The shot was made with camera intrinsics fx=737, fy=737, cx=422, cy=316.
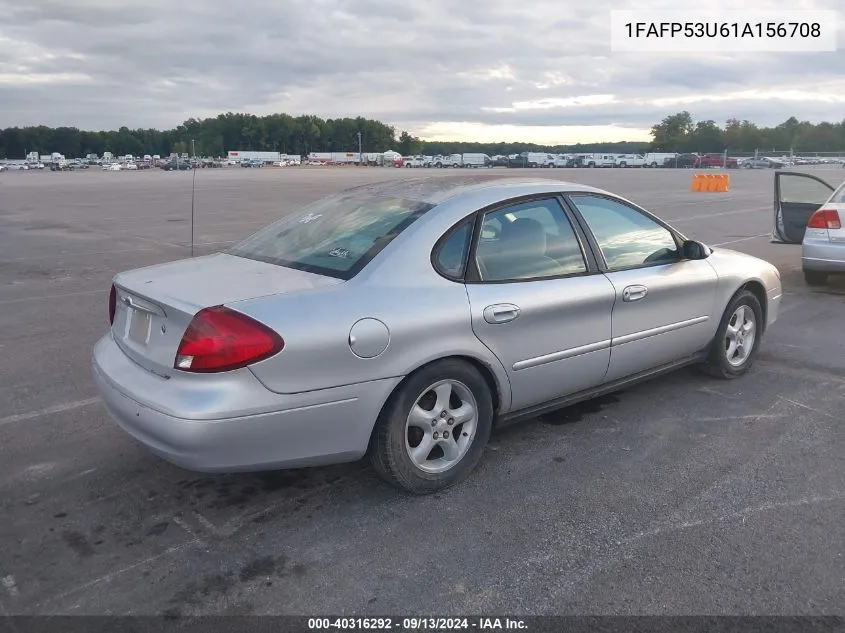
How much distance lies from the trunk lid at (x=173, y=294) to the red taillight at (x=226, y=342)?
0.28 feet

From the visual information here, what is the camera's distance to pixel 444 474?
148 inches

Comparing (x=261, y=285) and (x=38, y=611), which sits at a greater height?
(x=261, y=285)

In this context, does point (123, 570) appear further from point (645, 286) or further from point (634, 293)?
point (645, 286)

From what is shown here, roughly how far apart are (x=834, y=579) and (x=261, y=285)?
2.77m

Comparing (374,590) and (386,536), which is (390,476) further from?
(374,590)

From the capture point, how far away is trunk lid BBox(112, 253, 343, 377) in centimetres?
334

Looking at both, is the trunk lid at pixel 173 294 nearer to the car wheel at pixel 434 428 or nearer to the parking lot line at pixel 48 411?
the car wheel at pixel 434 428

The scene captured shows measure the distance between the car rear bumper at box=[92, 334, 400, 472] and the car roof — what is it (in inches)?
51.1

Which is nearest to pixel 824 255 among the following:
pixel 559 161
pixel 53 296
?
pixel 53 296

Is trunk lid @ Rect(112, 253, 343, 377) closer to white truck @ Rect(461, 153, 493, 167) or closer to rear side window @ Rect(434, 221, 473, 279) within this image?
rear side window @ Rect(434, 221, 473, 279)

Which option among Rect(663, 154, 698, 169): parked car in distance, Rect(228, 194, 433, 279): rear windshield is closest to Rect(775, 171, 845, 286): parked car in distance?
Rect(228, 194, 433, 279): rear windshield

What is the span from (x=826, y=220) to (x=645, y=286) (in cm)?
520

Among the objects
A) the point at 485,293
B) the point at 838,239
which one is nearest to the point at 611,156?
the point at 838,239

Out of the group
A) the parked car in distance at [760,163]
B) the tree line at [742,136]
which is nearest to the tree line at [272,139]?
the tree line at [742,136]
